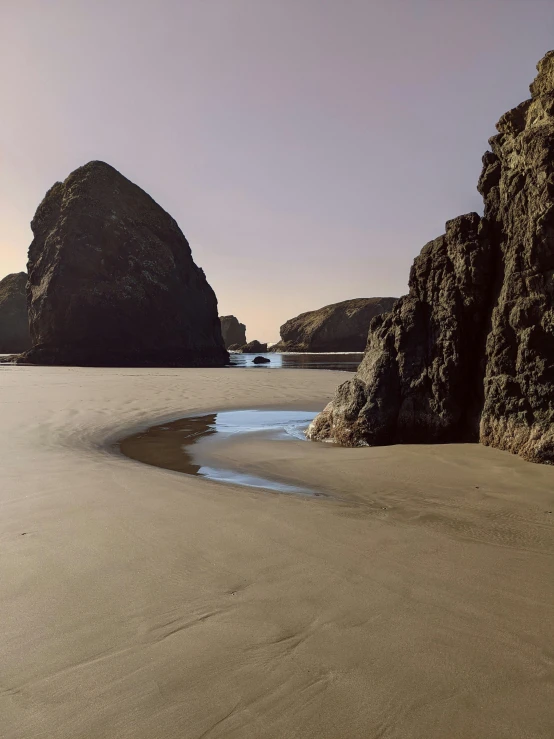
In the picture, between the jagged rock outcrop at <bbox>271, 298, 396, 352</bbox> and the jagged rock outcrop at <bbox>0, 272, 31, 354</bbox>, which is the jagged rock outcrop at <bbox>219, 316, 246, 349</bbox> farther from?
the jagged rock outcrop at <bbox>0, 272, 31, 354</bbox>

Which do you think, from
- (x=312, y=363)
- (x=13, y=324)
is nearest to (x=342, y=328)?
(x=13, y=324)

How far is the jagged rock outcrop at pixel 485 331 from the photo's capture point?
4629 mm

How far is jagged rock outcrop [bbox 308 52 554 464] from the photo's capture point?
4629 millimetres

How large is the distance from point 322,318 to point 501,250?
91325 millimetres

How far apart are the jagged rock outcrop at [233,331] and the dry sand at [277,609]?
370 feet

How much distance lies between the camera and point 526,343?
4.64m

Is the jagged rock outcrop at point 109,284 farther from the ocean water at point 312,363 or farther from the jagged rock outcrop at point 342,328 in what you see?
the jagged rock outcrop at point 342,328

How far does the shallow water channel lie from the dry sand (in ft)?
1.68

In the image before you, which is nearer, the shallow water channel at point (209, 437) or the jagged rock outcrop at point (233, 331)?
the shallow water channel at point (209, 437)

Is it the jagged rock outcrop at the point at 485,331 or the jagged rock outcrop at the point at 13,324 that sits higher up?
the jagged rock outcrop at the point at 13,324

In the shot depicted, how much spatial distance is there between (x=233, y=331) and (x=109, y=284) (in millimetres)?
74626

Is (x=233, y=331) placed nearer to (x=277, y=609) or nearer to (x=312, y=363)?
(x=312, y=363)

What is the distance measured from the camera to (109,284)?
4219 centimetres

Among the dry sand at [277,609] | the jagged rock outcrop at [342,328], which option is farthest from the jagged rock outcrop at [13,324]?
the dry sand at [277,609]
